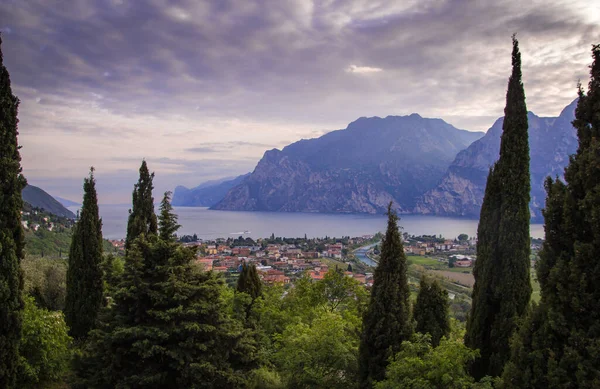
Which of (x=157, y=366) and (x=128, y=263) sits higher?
(x=128, y=263)

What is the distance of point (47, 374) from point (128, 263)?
14.2 ft

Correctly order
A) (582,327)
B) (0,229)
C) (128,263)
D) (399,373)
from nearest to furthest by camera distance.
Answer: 1. (582,327)
2. (399,373)
3. (0,229)
4. (128,263)

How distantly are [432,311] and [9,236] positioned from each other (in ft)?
35.2

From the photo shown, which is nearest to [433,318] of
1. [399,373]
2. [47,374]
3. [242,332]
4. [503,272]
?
[503,272]

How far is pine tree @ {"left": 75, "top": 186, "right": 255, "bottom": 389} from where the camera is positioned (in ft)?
26.1

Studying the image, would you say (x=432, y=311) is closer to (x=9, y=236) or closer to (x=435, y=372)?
(x=435, y=372)

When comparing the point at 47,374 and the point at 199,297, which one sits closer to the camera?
the point at 199,297

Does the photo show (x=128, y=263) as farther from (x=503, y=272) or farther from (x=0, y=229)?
(x=503, y=272)

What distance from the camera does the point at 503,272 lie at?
8.98 m

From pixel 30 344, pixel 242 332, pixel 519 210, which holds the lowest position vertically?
pixel 30 344

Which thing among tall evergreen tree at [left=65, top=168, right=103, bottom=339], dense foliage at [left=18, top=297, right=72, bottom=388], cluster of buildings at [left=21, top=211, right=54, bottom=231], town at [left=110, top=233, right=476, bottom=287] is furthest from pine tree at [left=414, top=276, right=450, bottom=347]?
cluster of buildings at [left=21, top=211, right=54, bottom=231]

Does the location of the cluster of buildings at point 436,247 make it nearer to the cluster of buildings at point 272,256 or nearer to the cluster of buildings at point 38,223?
the cluster of buildings at point 272,256

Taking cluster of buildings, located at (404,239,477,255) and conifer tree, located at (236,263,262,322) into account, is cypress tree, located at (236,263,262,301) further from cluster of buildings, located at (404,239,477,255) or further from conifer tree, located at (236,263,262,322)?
cluster of buildings, located at (404,239,477,255)

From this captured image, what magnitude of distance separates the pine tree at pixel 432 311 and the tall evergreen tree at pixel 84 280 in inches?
416
